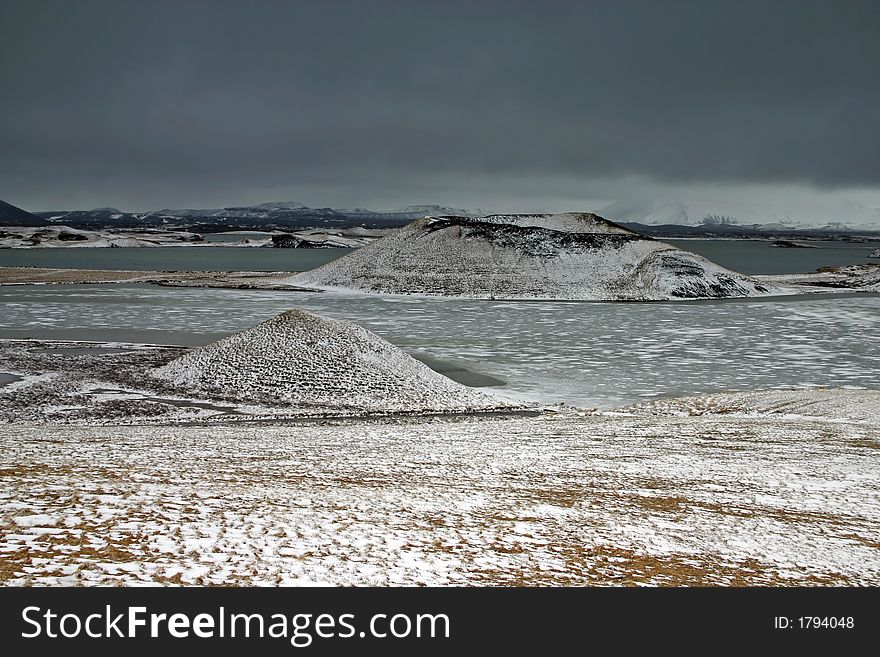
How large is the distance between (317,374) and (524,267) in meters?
42.1

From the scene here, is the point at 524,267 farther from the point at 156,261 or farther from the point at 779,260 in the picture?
the point at 779,260

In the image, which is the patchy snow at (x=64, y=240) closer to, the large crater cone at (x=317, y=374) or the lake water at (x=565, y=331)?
the lake water at (x=565, y=331)

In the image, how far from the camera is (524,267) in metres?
59.8

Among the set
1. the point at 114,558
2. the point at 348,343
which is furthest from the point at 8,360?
the point at 114,558

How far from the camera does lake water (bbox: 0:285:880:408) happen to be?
825 inches

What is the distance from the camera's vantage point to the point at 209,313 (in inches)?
1451

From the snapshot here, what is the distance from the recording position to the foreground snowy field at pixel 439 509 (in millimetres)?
5898

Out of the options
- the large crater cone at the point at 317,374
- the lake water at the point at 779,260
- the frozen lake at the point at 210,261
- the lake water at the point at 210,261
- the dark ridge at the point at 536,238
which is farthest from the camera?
the lake water at the point at 779,260

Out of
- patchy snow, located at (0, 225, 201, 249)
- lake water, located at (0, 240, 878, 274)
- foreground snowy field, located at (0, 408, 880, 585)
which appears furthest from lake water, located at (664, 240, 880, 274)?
patchy snow, located at (0, 225, 201, 249)

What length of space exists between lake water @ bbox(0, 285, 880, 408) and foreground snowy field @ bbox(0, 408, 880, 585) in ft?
22.6

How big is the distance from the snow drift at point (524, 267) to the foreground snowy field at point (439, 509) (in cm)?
4209

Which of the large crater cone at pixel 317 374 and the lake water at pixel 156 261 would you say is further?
the lake water at pixel 156 261

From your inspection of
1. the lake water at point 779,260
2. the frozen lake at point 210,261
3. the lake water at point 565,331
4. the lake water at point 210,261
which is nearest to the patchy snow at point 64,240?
the lake water at point 210,261

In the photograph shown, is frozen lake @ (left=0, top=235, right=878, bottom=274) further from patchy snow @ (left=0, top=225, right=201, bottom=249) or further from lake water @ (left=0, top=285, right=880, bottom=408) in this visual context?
lake water @ (left=0, top=285, right=880, bottom=408)
